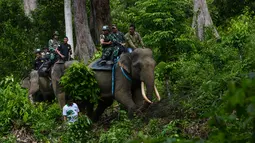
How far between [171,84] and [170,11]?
4.60 m

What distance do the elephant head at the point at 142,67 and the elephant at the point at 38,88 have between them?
6859 mm

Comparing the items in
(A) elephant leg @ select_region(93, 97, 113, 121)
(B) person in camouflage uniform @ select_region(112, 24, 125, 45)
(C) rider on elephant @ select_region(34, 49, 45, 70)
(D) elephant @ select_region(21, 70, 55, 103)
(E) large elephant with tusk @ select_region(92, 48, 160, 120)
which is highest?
(B) person in camouflage uniform @ select_region(112, 24, 125, 45)

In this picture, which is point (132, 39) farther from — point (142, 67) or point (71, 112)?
point (71, 112)

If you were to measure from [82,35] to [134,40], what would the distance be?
8.53 meters

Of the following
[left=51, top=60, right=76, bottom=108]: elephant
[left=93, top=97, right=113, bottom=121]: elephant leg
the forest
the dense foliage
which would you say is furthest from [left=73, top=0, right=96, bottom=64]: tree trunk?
the dense foliage

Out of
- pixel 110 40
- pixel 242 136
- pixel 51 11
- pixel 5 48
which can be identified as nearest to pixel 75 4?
pixel 5 48

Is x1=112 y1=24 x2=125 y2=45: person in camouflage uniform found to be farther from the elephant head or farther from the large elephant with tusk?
the elephant head

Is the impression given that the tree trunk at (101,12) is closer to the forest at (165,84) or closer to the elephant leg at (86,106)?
the forest at (165,84)

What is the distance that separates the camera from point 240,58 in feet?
49.0

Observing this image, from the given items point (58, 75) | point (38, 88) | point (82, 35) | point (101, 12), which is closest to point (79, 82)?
point (58, 75)

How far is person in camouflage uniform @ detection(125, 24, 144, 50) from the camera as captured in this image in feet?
53.6

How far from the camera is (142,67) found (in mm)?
14773

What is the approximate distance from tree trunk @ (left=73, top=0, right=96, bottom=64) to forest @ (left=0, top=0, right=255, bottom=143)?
4cm

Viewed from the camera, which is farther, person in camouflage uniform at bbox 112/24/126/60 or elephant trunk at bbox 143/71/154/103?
person in camouflage uniform at bbox 112/24/126/60
